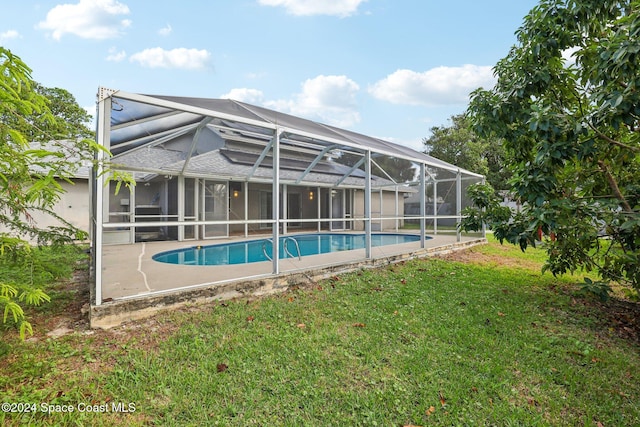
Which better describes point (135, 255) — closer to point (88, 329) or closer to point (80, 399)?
point (88, 329)

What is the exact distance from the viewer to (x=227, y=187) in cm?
1155

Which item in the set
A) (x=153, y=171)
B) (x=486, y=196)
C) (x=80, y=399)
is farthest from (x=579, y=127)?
(x=153, y=171)

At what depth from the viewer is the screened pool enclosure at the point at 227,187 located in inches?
171

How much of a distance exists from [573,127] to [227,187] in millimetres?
10571

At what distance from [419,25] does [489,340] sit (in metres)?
11.7

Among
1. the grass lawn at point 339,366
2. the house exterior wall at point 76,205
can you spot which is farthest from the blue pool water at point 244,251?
the house exterior wall at point 76,205

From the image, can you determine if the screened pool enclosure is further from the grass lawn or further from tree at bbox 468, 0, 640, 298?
tree at bbox 468, 0, 640, 298

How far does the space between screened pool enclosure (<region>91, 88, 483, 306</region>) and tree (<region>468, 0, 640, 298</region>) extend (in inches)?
115

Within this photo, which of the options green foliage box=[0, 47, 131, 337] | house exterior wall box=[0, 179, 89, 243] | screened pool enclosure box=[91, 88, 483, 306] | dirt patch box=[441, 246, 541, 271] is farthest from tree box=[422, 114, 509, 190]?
green foliage box=[0, 47, 131, 337]

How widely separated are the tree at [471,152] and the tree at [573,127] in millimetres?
14994

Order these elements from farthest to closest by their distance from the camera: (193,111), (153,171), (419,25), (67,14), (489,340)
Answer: (419,25) → (67,14) → (153,171) → (193,111) → (489,340)

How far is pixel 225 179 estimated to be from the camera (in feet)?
36.7

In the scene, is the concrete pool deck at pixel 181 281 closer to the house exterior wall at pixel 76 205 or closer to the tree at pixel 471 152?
the house exterior wall at pixel 76 205

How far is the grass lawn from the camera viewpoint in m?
2.05
